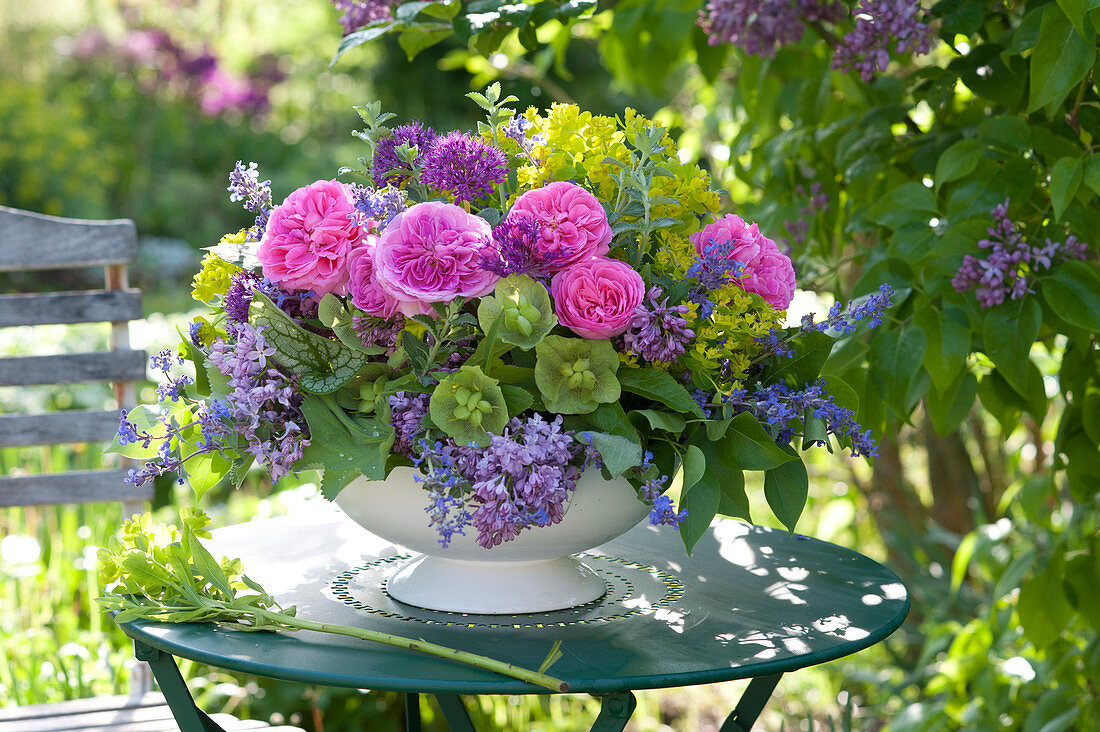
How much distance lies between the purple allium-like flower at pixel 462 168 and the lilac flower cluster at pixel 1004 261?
560mm

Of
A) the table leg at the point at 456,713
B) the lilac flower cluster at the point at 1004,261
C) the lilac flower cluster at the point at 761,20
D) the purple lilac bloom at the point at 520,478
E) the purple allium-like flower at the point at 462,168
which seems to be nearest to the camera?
the purple lilac bloom at the point at 520,478

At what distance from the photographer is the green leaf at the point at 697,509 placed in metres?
0.88

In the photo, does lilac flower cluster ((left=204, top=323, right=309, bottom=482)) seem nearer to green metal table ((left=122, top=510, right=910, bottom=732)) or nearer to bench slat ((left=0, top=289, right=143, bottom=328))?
green metal table ((left=122, top=510, right=910, bottom=732))

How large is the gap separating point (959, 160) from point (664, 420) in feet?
1.85

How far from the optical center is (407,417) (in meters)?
0.85

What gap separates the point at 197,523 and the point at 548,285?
43 centimetres

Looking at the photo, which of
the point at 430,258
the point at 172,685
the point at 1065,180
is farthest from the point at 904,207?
the point at 172,685

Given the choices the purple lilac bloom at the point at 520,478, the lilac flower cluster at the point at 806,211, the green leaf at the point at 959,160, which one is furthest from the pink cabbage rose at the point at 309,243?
the lilac flower cluster at the point at 806,211

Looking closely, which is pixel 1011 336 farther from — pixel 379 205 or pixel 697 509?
pixel 379 205

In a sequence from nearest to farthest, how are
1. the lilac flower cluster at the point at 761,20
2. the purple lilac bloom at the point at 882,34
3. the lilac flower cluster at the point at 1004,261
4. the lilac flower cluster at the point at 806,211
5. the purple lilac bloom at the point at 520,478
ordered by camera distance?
the purple lilac bloom at the point at 520,478, the lilac flower cluster at the point at 1004,261, the purple lilac bloom at the point at 882,34, the lilac flower cluster at the point at 761,20, the lilac flower cluster at the point at 806,211

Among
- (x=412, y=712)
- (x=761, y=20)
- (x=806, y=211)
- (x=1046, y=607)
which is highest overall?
(x=761, y=20)

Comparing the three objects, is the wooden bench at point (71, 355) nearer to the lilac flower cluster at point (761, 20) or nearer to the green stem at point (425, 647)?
the green stem at point (425, 647)

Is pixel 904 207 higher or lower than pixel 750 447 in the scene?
higher

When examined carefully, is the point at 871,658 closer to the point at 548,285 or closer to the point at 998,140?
the point at 998,140
